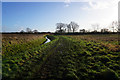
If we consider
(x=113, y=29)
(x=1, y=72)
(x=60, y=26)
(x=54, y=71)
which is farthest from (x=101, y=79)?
(x=60, y=26)

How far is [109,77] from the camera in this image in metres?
5.45

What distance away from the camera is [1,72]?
18.7 feet

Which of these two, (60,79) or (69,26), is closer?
(60,79)

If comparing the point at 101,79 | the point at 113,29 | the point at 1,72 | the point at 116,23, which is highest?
the point at 116,23

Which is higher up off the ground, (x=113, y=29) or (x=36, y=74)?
(x=113, y=29)

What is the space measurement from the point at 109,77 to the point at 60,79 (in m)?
3.57

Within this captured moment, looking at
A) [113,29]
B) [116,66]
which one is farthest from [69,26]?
[116,66]

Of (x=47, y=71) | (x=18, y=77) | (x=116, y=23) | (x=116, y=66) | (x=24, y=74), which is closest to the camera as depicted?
(x=18, y=77)

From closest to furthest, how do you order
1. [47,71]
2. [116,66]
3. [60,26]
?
[47,71] → [116,66] → [60,26]

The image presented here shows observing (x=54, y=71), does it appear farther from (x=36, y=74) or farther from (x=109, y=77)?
(x=109, y=77)

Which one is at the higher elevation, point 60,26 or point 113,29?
point 60,26

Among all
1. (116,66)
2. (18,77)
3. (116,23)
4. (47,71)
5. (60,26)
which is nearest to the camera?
(18,77)

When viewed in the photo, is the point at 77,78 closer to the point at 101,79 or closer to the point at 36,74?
the point at 101,79

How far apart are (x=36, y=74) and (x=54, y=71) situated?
4.74 feet
